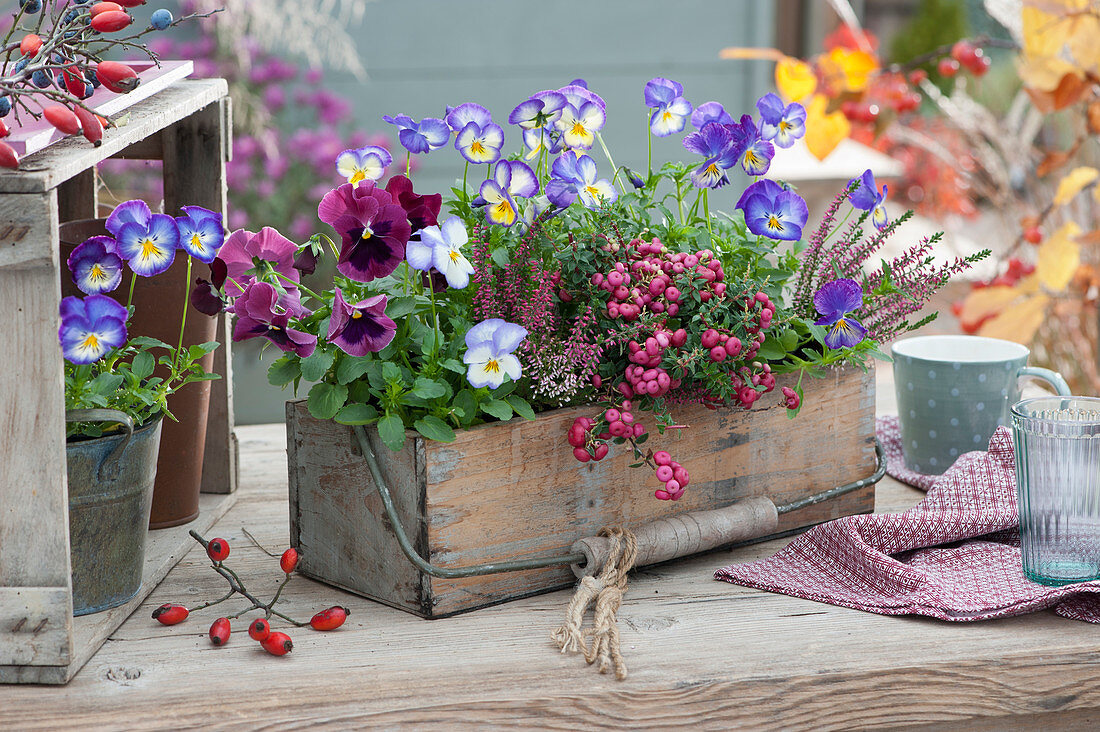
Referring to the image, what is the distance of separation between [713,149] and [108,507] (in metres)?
0.60

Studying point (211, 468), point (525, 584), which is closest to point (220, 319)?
point (211, 468)

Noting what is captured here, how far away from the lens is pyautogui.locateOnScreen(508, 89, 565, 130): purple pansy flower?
36.4 inches

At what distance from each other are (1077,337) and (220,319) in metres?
1.65

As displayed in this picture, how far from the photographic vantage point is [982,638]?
0.86 m

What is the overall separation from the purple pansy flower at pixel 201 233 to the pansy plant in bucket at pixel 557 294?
24mm

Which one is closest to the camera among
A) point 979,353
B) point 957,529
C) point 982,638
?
point 982,638

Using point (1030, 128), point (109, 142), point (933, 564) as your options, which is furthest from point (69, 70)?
point (1030, 128)

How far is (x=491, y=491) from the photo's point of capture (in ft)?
2.92

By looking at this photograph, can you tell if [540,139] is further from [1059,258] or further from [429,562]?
[1059,258]

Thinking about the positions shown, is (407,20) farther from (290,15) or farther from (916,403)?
(916,403)

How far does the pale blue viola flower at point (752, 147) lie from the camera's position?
38.7 inches

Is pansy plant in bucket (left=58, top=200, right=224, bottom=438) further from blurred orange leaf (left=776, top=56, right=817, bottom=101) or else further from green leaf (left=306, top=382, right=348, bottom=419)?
blurred orange leaf (left=776, top=56, right=817, bottom=101)

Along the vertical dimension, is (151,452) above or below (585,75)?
below

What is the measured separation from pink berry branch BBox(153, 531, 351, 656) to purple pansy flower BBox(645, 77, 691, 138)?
515 millimetres
